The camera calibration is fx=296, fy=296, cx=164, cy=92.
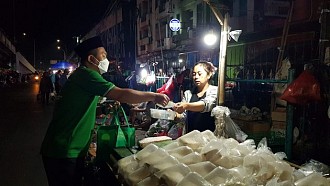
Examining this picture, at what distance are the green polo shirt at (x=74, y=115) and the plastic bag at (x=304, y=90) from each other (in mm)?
2665

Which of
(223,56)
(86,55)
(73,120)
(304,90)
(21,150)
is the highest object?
(223,56)

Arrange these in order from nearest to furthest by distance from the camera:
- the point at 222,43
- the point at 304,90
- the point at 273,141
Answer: the point at 304,90 < the point at 222,43 < the point at 273,141

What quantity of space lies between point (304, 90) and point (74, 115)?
3137 mm

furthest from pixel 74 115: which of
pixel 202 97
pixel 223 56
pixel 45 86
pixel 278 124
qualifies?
pixel 45 86

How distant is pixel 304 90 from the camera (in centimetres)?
420

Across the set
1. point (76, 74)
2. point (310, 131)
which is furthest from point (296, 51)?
point (76, 74)

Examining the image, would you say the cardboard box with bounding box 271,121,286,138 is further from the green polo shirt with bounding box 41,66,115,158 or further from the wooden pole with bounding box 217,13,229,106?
the green polo shirt with bounding box 41,66,115,158

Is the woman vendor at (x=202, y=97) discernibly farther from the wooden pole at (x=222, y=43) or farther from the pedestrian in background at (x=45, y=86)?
the pedestrian in background at (x=45, y=86)

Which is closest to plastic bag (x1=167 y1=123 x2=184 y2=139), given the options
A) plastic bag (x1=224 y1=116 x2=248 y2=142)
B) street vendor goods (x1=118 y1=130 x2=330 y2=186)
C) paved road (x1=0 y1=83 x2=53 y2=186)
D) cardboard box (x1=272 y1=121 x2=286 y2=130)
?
plastic bag (x1=224 y1=116 x2=248 y2=142)

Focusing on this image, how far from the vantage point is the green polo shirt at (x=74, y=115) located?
121 inches

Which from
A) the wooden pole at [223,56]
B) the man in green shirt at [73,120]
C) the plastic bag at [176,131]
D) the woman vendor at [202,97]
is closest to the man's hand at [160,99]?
the man in green shirt at [73,120]

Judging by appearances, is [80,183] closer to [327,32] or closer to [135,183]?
[135,183]

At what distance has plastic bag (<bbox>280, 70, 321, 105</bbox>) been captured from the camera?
419 cm

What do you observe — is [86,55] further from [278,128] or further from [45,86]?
[45,86]
